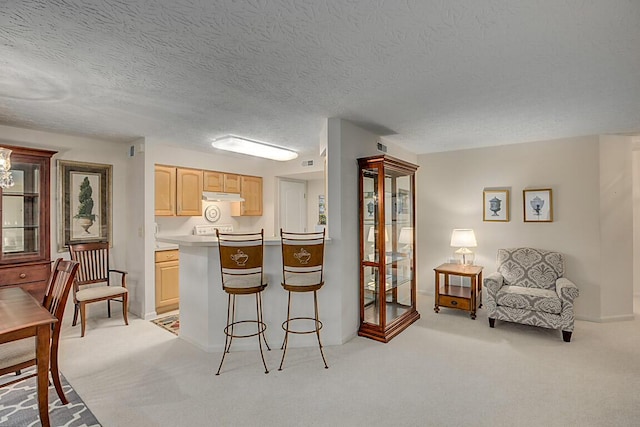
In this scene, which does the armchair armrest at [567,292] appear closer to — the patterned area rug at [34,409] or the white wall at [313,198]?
the white wall at [313,198]

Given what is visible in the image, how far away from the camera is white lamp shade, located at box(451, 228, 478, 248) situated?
4.41 metres

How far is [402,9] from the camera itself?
1.55 m

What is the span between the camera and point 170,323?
397 cm

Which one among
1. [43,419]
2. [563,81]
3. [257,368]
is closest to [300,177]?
[257,368]

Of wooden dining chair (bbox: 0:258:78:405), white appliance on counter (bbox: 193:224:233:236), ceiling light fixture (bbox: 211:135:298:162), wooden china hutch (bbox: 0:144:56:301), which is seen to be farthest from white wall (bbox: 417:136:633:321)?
wooden china hutch (bbox: 0:144:56:301)

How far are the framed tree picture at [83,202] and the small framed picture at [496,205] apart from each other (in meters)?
5.38

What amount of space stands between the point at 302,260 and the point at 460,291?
106 inches

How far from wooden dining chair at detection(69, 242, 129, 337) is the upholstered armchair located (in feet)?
14.9

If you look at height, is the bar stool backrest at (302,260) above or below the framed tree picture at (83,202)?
below

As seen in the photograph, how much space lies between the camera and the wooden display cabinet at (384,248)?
346cm

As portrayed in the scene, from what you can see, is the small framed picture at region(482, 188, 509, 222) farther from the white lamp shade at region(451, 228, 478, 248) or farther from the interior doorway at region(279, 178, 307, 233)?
the interior doorway at region(279, 178, 307, 233)

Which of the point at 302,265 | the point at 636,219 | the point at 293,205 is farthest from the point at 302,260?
the point at 636,219

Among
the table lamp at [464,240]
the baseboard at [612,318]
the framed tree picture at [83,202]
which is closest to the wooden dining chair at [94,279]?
the framed tree picture at [83,202]

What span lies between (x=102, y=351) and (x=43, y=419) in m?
1.26
